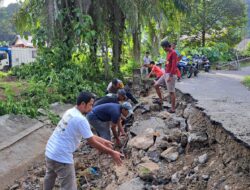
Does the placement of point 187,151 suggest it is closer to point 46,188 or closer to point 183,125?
point 183,125

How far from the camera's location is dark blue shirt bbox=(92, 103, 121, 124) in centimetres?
593

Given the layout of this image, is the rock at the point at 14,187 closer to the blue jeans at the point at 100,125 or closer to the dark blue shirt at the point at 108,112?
the blue jeans at the point at 100,125

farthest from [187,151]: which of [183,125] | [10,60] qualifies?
[10,60]

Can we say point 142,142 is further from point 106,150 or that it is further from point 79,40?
point 79,40

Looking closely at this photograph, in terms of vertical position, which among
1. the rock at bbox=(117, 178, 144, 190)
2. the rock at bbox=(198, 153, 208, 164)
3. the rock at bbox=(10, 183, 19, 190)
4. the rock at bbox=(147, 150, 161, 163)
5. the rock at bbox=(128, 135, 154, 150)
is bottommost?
the rock at bbox=(10, 183, 19, 190)

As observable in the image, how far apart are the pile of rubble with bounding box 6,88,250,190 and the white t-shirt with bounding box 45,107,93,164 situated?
1.26 meters

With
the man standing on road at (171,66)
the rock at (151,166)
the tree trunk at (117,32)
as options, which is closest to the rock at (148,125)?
the man standing on road at (171,66)

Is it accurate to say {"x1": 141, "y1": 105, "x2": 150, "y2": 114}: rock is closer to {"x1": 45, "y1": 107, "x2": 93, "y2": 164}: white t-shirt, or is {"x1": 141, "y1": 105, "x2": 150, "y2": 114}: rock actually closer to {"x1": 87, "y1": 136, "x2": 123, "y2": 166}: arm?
{"x1": 45, "y1": 107, "x2": 93, "y2": 164}: white t-shirt

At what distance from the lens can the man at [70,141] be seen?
3.86 meters

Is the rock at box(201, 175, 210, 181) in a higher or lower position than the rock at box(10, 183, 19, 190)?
higher

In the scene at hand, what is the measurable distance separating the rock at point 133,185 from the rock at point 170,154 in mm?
686

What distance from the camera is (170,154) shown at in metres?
5.52

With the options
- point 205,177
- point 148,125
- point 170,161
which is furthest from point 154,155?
point 148,125

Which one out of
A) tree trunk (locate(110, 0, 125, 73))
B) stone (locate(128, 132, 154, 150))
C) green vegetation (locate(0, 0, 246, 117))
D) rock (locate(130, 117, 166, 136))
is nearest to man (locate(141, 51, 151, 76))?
green vegetation (locate(0, 0, 246, 117))
